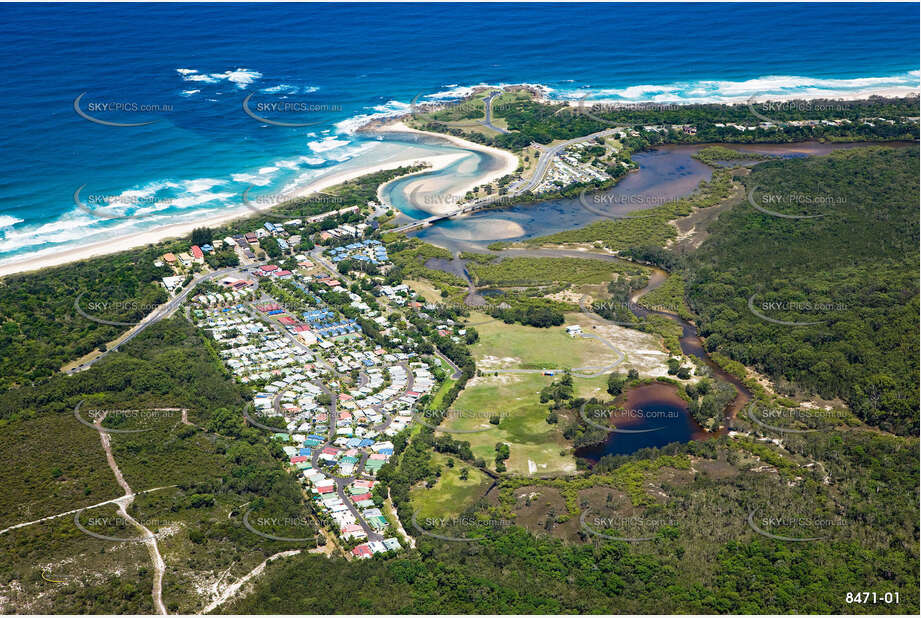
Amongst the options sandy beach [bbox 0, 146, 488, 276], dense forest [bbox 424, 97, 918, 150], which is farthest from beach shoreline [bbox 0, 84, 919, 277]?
dense forest [bbox 424, 97, 918, 150]

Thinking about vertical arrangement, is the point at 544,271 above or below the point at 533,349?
above

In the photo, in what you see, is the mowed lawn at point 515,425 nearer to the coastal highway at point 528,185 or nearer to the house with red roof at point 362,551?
the house with red roof at point 362,551

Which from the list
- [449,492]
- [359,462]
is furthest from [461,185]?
[449,492]

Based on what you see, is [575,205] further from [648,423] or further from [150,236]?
[150,236]

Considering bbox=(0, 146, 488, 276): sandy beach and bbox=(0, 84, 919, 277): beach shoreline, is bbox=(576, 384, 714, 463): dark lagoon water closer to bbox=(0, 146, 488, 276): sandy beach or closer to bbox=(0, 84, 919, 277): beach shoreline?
bbox=(0, 84, 919, 277): beach shoreline

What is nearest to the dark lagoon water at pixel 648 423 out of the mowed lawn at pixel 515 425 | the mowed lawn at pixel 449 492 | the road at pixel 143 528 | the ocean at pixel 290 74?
the mowed lawn at pixel 515 425
